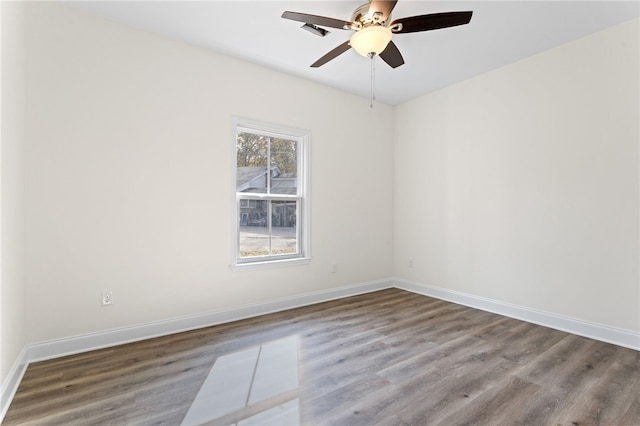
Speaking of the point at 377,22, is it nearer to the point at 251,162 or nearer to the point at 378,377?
the point at 251,162

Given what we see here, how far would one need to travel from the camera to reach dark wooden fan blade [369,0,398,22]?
80.4 inches

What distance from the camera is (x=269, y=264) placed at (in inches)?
146

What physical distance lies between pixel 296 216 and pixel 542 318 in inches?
118

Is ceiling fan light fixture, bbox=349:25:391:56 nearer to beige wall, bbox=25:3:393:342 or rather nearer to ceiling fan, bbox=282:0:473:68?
ceiling fan, bbox=282:0:473:68

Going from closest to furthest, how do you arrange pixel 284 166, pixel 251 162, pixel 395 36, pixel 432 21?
pixel 432 21 < pixel 395 36 < pixel 251 162 < pixel 284 166

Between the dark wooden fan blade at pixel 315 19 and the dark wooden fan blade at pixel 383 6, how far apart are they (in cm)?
23

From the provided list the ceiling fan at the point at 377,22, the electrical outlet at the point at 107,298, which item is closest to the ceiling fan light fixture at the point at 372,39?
the ceiling fan at the point at 377,22

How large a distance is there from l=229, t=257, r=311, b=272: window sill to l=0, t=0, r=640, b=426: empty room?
3 centimetres

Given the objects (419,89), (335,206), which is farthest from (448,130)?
(335,206)

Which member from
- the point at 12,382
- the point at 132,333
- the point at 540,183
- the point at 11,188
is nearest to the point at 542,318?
the point at 540,183

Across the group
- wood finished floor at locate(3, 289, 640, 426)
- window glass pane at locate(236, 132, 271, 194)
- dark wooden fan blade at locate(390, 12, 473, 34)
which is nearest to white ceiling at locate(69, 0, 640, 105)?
dark wooden fan blade at locate(390, 12, 473, 34)

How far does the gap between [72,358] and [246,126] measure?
2683mm

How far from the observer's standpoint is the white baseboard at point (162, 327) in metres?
2.52

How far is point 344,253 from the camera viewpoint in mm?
4426
